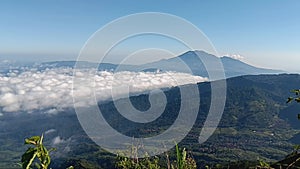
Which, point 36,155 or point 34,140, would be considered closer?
point 36,155

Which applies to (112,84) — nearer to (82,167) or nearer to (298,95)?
(298,95)

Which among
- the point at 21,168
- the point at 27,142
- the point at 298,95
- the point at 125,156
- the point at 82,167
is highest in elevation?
the point at 298,95

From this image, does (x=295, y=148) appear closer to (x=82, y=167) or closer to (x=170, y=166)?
(x=170, y=166)

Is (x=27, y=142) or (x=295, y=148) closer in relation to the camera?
(x=27, y=142)

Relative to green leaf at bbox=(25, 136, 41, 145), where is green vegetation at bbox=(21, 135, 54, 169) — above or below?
below

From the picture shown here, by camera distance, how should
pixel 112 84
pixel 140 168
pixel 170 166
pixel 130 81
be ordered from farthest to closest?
1. pixel 130 81
2. pixel 112 84
3. pixel 140 168
4. pixel 170 166

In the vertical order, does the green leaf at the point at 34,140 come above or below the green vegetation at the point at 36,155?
above

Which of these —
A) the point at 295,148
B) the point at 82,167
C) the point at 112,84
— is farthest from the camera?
the point at 82,167

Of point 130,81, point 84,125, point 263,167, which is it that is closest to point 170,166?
point 263,167

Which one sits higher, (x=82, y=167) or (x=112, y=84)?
(x=112, y=84)
